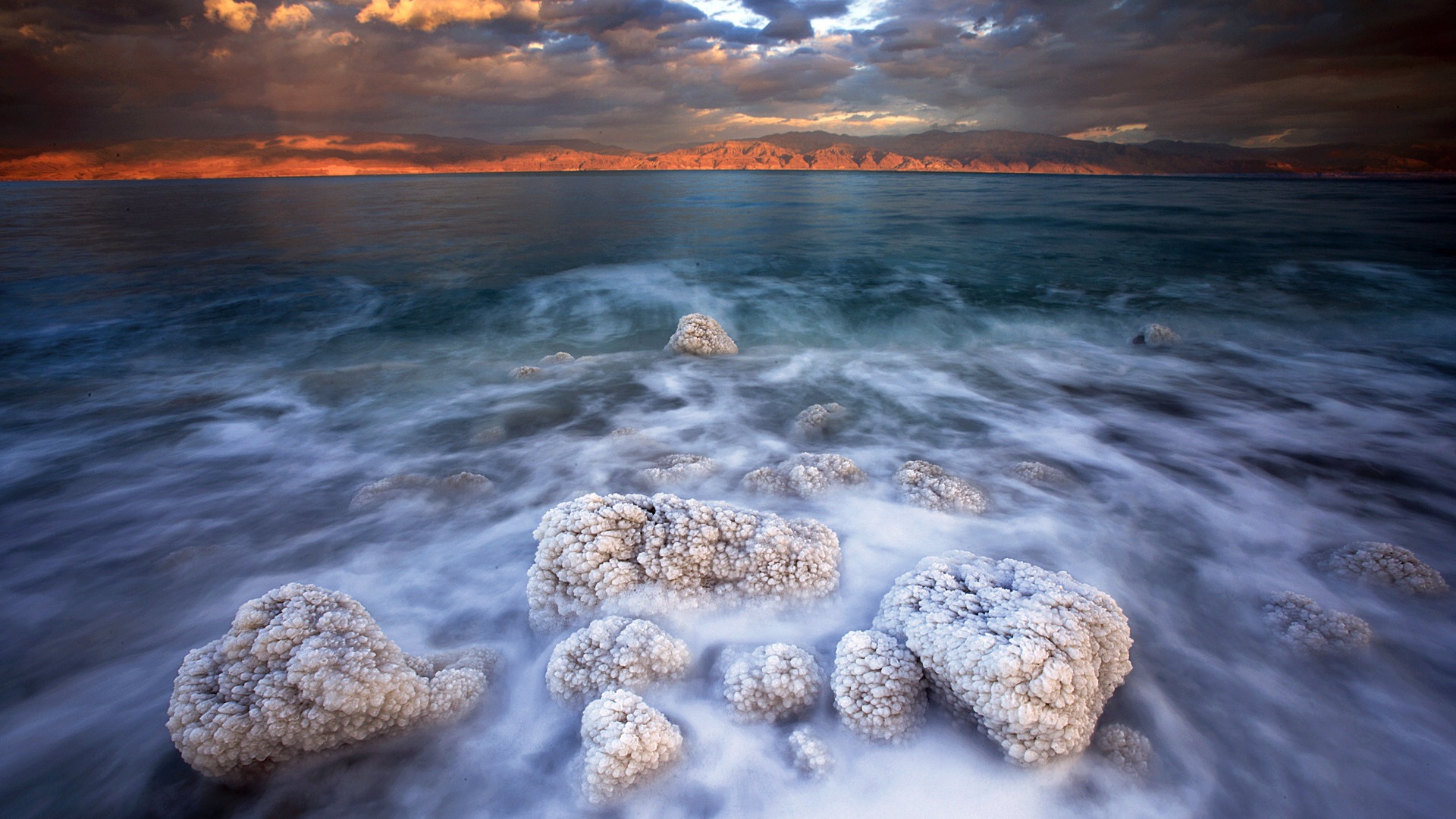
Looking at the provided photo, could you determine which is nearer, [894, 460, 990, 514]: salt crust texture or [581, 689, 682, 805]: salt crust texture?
[581, 689, 682, 805]: salt crust texture

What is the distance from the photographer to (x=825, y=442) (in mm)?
5250

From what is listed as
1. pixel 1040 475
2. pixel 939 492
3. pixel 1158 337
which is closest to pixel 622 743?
pixel 939 492

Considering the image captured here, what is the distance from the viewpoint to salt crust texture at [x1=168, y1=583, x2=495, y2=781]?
2178mm

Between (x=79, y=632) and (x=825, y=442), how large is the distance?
4.82 meters

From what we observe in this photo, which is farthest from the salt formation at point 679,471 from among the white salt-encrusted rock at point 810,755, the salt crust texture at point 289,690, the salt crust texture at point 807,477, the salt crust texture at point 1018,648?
the white salt-encrusted rock at point 810,755

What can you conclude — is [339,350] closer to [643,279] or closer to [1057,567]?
[643,279]

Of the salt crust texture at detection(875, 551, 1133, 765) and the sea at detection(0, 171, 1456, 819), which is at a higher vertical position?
the salt crust texture at detection(875, 551, 1133, 765)

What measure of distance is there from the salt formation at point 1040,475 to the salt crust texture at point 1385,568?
1405 mm

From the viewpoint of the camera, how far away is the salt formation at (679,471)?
432cm

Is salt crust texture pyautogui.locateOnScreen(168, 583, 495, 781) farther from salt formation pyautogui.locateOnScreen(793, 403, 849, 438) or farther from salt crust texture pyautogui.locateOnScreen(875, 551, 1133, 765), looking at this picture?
salt formation pyautogui.locateOnScreen(793, 403, 849, 438)

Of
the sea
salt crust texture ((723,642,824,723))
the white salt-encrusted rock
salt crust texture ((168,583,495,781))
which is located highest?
salt crust texture ((168,583,495,781))

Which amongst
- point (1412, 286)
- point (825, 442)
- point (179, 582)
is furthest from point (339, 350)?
point (1412, 286)

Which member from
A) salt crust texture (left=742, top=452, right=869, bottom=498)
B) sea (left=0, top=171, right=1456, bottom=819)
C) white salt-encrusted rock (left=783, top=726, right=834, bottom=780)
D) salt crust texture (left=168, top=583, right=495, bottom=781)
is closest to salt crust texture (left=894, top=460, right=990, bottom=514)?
sea (left=0, top=171, right=1456, bottom=819)

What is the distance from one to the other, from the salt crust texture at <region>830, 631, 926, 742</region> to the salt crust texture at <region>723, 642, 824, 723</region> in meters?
0.11
